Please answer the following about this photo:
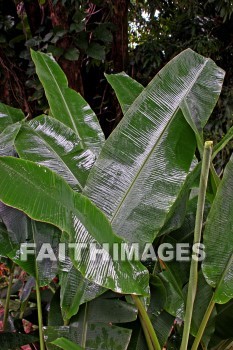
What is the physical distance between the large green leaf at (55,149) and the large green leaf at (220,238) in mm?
278

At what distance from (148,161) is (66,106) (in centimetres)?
37

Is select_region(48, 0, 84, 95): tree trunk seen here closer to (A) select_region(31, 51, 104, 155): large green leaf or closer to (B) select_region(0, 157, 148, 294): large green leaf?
(A) select_region(31, 51, 104, 155): large green leaf

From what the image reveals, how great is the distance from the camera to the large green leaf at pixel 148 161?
88 centimetres

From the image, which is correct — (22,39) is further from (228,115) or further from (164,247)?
(164,247)

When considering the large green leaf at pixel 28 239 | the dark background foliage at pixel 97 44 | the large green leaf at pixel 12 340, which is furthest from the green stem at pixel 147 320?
the dark background foliage at pixel 97 44

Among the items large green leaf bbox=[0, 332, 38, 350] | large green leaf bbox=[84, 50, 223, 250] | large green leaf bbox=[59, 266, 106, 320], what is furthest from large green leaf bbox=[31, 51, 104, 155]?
large green leaf bbox=[0, 332, 38, 350]

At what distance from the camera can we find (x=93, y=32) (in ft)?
6.96

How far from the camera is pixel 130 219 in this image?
2.89 feet

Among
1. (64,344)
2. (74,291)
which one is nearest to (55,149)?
(74,291)

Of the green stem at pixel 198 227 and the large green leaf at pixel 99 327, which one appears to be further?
the large green leaf at pixel 99 327

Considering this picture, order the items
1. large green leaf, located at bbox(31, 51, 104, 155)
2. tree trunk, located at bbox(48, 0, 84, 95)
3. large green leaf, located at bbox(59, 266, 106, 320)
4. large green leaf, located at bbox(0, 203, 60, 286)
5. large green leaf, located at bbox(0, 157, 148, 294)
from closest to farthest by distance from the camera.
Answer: large green leaf, located at bbox(0, 157, 148, 294), large green leaf, located at bbox(59, 266, 106, 320), large green leaf, located at bbox(0, 203, 60, 286), large green leaf, located at bbox(31, 51, 104, 155), tree trunk, located at bbox(48, 0, 84, 95)

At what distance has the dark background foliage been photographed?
6.81ft

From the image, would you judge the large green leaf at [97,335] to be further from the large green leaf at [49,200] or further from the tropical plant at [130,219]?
the large green leaf at [49,200]

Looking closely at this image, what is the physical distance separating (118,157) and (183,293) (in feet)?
1.10
